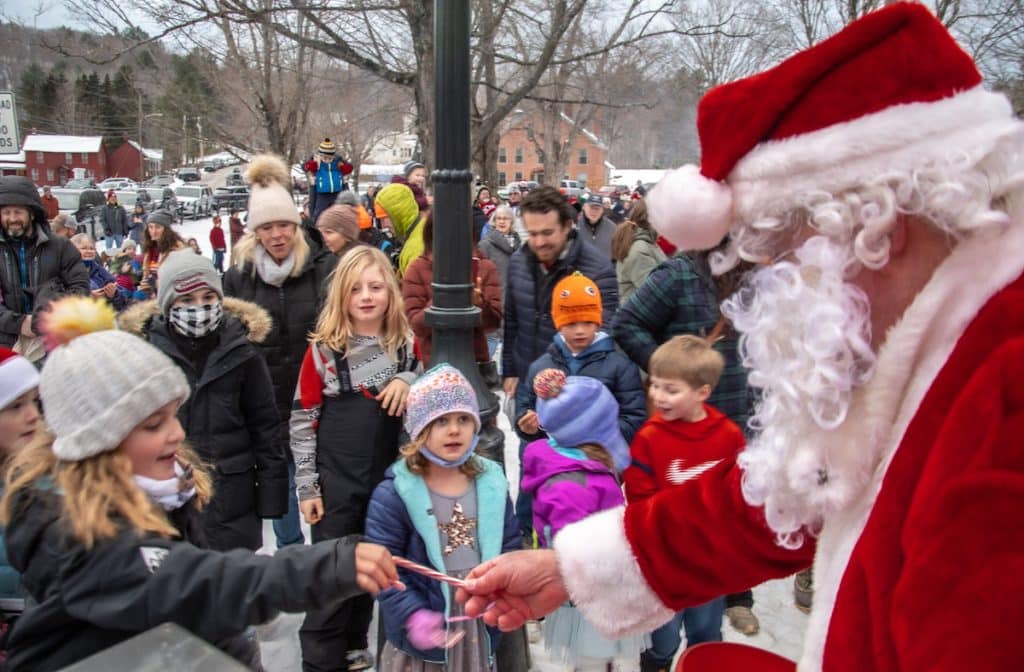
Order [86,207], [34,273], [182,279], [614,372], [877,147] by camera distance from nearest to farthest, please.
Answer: [877,147]
[182,279]
[614,372]
[34,273]
[86,207]

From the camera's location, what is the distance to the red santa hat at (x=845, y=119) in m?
1.19

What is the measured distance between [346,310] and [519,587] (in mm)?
1748

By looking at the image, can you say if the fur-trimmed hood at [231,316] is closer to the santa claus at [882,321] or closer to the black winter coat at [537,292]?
the black winter coat at [537,292]

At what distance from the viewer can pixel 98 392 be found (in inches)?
73.6

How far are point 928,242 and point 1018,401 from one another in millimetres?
361

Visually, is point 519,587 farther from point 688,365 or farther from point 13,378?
point 13,378

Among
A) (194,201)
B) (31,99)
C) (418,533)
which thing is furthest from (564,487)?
(31,99)

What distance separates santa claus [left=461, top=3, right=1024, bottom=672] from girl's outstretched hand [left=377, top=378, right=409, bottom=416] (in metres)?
1.91

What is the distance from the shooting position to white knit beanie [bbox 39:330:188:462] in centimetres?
185

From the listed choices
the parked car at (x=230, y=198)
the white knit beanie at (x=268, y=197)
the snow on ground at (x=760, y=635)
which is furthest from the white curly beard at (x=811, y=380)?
the parked car at (x=230, y=198)

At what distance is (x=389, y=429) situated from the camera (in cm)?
331

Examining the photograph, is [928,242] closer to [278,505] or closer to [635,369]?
[635,369]

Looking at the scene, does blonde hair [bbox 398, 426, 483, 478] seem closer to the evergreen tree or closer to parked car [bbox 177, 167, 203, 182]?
parked car [bbox 177, 167, 203, 182]

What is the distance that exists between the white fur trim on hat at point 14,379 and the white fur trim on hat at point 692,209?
2303mm
